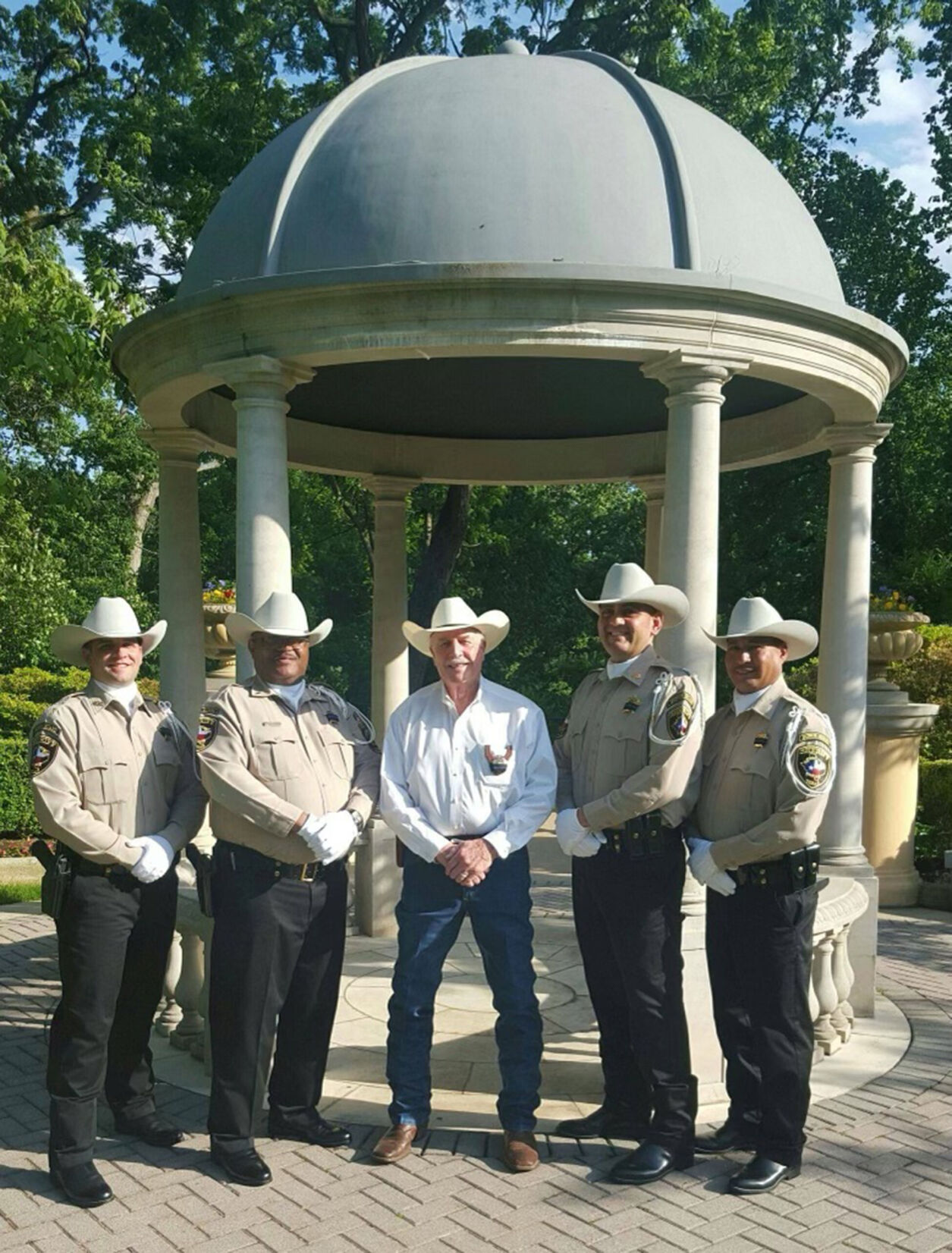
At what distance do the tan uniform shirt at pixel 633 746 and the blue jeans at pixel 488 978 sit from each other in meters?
0.54

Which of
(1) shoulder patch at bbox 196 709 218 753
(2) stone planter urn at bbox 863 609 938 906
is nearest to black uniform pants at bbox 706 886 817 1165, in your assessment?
(1) shoulder patch at bbox 196 709 218 753

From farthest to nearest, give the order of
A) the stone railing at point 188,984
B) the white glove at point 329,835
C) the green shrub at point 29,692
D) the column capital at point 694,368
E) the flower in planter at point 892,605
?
the green shrub at point 29,692
the flower in planter at point 892,605
the stone railing at point 188,984
the column capital at point 694,368
the white glove at point 329,835

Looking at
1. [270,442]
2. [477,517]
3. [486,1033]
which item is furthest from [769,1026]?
[477,517]

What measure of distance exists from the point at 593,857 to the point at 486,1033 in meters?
2.08

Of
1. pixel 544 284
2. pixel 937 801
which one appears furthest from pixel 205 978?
pixel 937 801

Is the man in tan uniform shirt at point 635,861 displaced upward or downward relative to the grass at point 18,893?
upward

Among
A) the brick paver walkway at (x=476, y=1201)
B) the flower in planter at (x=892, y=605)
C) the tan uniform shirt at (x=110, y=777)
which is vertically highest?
the flower in planter at (x=892, y=605)

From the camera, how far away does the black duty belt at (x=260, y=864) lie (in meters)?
5.25

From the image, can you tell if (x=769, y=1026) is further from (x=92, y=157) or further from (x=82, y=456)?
(x=82, y=456)

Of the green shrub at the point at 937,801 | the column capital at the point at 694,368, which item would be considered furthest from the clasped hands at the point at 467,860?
the green shrub at the point at 937,801

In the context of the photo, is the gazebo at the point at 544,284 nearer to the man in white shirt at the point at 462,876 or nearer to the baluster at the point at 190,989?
the man in white shirt at the point at 462,876

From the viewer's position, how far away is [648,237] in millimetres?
6383

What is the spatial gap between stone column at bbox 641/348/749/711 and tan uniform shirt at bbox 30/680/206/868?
2659 millimetres

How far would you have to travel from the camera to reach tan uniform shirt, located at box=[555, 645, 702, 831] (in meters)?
5.20
